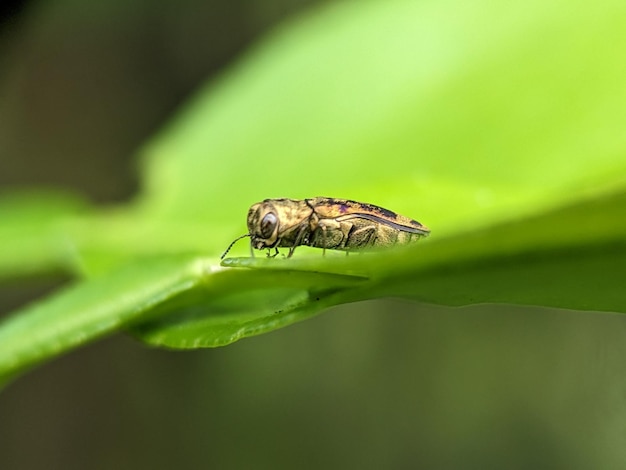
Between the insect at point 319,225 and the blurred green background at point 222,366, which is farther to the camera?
the blurred green background at point 222,366

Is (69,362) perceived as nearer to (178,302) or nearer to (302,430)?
(302,430)

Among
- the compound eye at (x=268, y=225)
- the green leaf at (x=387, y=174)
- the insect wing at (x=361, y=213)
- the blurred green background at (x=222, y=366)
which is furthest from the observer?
the blurred green background at (x=222, y=366)

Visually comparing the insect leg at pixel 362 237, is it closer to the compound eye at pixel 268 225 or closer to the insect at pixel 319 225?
the insect at pixel 319 225

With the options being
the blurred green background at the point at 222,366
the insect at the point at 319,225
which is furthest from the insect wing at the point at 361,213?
the blurred green background at the point at 222,366

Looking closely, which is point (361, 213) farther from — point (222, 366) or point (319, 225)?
point (222, 366)

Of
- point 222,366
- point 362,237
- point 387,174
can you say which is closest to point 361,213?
point 362,237

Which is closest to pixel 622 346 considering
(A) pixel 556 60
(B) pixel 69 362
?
(A) pixel 556 60

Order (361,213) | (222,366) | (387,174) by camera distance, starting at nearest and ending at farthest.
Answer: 1. (361,213)
2. (387,174)
3. (222,366)

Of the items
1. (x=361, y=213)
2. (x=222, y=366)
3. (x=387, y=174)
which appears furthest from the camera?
(x=222, y=366)

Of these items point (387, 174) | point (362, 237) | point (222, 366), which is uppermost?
point (222, 366)
